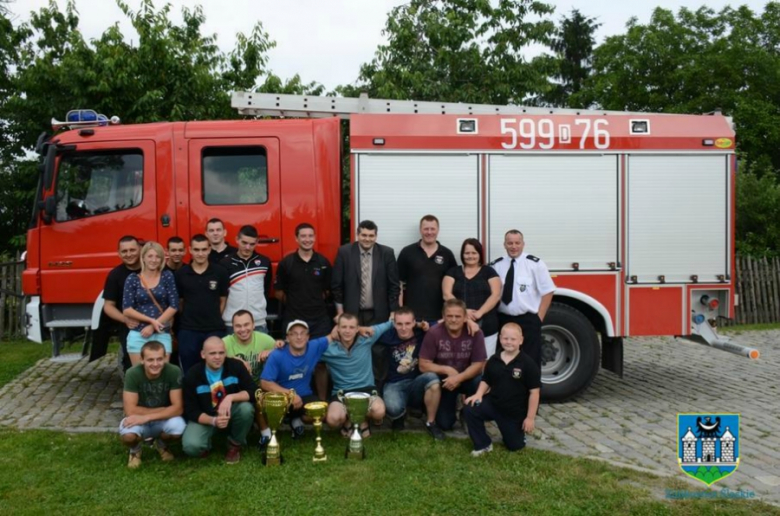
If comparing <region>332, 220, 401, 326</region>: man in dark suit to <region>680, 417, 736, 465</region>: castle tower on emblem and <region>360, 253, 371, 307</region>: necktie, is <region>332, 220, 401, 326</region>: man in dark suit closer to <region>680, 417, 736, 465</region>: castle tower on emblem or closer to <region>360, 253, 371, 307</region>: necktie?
<region>360, 253, 371, 307</region>: necktie

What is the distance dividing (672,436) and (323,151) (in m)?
4.10

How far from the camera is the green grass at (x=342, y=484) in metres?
4.44

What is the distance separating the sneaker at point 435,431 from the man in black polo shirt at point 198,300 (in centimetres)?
201

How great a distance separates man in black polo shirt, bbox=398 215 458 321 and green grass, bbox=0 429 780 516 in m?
1.32

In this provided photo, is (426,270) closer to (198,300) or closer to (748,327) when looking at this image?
(198,300)

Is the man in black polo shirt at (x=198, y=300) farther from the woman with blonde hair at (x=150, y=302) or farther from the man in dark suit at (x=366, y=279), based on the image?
the man in dark suit at (x=366, y=279)

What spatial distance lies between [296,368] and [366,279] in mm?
1094

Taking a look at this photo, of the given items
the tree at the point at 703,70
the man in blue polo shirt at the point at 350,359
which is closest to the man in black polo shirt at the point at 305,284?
the man in blue polo shirt at the point at 350,359

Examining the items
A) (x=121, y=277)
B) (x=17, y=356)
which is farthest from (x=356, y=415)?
(x=17, y=356)

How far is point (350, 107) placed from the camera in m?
7.57

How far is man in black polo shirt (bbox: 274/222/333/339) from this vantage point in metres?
6.36

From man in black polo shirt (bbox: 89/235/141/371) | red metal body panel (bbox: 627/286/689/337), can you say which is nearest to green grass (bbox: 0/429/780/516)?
man in black polo shirt (bbox: 89/235/141/371)

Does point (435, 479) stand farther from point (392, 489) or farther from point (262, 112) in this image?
point (262, 112)

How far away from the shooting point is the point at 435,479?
193 inches
